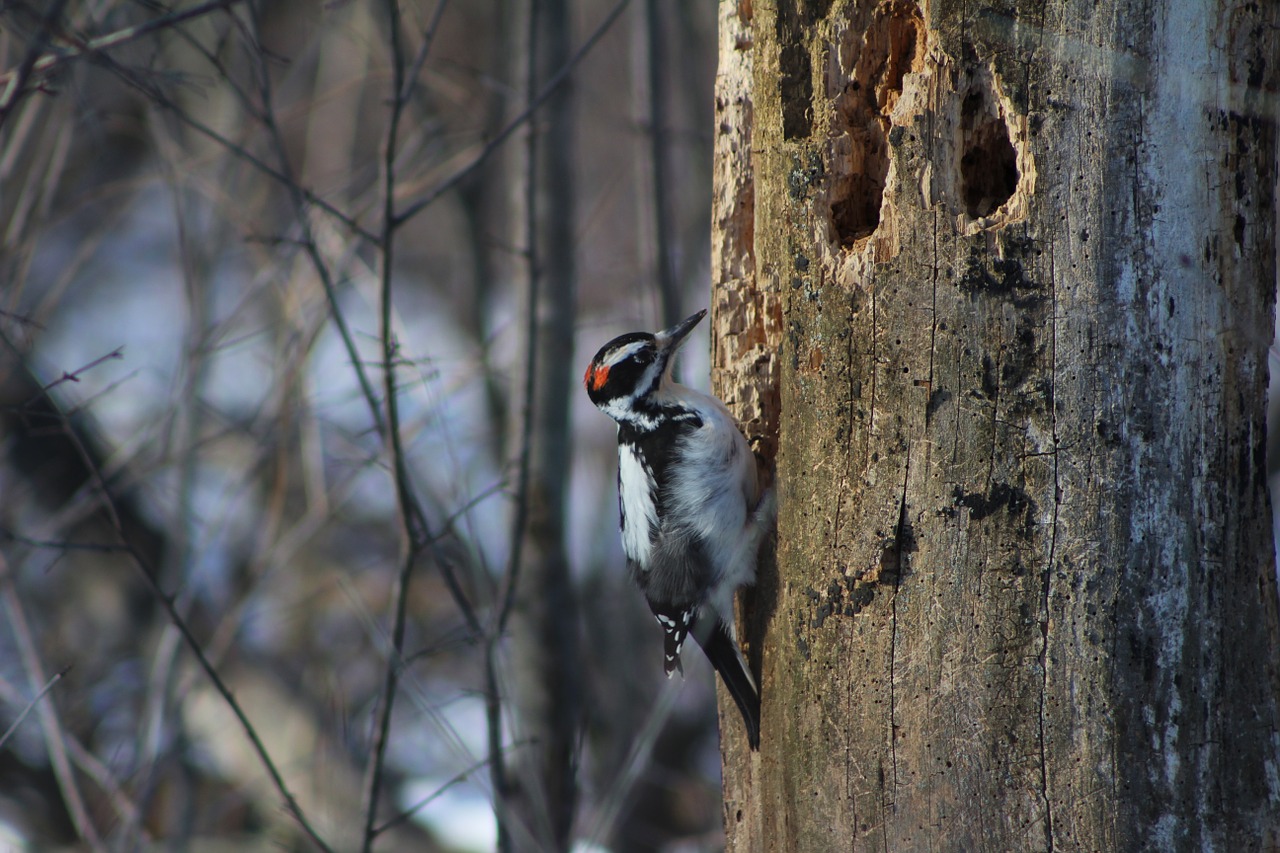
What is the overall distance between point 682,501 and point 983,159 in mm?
1466

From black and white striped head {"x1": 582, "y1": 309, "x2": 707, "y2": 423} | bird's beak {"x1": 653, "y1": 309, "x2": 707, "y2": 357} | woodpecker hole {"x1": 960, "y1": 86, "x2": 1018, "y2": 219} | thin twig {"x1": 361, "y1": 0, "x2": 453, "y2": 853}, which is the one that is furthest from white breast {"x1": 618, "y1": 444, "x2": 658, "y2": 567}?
woodpecker hole {"x1": 960, "y1": 86, "x2": 1018, "y2": 219}

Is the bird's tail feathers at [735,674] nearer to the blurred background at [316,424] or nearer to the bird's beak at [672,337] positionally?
the blurred background at [316,424]

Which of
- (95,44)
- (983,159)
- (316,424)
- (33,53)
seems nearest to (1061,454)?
(983,159)

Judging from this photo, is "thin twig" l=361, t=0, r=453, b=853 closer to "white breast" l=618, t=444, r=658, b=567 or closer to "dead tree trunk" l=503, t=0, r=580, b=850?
"white breast" l=618, t=444, r=658, b=567

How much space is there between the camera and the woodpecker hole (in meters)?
2.32

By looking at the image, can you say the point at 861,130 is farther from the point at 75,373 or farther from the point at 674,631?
the point at 75,373

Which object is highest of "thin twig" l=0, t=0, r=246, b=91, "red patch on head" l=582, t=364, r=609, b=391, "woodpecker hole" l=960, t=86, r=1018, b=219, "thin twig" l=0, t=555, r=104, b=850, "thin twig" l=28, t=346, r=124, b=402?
"thin twig" l=0, t=0, r=246, b=91

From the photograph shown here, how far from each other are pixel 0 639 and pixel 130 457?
3938 mm

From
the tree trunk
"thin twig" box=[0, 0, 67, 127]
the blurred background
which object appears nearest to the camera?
"thin twig" box=[0, 0, 67, 127]

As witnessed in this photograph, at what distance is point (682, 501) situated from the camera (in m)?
3.40

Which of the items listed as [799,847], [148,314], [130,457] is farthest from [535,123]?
[148,314]

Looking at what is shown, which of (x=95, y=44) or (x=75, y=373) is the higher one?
(x=95, y=44)

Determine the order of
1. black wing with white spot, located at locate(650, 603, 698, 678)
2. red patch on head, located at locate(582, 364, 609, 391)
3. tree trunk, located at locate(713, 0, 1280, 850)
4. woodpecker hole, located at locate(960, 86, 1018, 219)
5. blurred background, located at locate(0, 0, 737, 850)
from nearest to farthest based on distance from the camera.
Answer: tree trunk, located at locate(713, 0, 1280, 850)
woodpecker hole, located at locate(960, 86, 1018, 219)
black wing with white spot, located at locate(650, 603, 698, 678)
blurred background, located at locate(0, 0, 737, 850)
red patch on head, located at locate(582, 364, 609, 391)

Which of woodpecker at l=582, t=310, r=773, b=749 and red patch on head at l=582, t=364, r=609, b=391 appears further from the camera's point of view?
red patch on head at l=582, t=364, r=609, b=391
